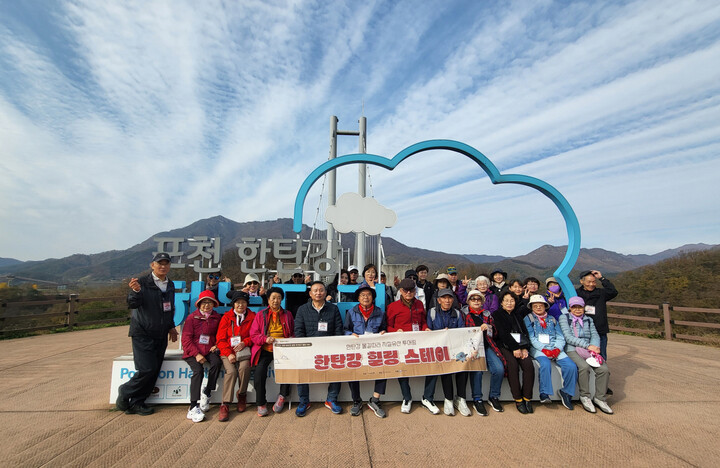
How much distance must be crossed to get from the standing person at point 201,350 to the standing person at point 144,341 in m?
0.29

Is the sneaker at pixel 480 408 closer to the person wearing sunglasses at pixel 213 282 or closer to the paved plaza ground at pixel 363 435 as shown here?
the paved plaza ground at pixel 363 435

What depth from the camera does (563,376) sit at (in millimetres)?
3676

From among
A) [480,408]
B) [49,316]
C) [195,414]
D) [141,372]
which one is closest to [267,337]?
[195,414]

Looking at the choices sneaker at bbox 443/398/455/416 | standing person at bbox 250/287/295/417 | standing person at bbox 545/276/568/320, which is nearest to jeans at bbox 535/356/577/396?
standing person at bbox 545/276/568/320

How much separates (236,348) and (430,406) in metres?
2.16

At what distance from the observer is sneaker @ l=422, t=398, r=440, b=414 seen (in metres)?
3.48

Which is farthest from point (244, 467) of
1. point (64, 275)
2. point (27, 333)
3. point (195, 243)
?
point (64, 275)

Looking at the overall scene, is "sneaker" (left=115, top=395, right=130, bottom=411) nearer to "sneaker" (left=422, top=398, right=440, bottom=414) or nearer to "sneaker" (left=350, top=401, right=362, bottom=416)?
"sneaker" (left=350, top=401, right=362, bottom=416)

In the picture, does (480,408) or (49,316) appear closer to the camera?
(480,408)

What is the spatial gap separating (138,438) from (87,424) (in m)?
0.75

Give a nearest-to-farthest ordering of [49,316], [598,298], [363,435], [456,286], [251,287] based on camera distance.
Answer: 1. [363,435]
2. [598,298]
3. [251,287]
4. [456,286]
5. [49,316]

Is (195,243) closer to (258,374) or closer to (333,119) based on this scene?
(258,374)

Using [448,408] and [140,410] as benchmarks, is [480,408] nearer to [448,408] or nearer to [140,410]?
[448,408]

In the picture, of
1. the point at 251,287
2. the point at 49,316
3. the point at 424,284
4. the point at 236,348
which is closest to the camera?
the point at 236,348
